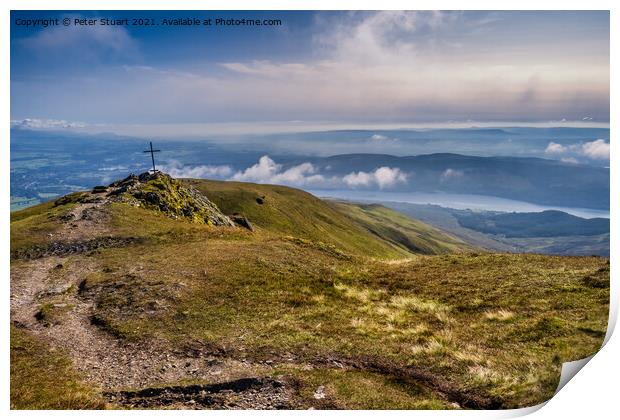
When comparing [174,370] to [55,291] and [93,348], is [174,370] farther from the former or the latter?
[55,291]

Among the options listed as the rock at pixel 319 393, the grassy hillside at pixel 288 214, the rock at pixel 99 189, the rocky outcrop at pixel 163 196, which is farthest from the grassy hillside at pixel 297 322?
the grassy hillside at pixel 288 214

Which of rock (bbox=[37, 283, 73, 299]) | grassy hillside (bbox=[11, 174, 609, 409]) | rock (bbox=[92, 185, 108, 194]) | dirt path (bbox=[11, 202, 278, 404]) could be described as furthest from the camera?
rock (bbox=[92, 185, 108, 194])

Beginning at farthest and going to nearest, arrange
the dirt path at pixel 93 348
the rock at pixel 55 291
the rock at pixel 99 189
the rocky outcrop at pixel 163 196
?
1. the rock at pixel 99 189
2. the rocky outcrop at pixel 163 196
3. the rock at pixel 55 291
4. the dirt path at pixel 93 348

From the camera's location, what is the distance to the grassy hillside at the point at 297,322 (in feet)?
54.1

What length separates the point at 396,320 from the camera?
22953mm

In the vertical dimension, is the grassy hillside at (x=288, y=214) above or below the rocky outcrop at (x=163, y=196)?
below

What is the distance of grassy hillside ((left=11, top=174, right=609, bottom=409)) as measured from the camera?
16500 mm

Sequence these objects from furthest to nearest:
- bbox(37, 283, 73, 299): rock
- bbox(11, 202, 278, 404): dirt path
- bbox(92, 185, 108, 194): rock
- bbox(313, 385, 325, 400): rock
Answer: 1. bbox(92, 185, 108, 194): rock
2. bbox(37, 283, 73, 299): rock
3. bbox(11, 202, 278, 404): dirt path
4. bbox(313, 385, 325, 400): rock

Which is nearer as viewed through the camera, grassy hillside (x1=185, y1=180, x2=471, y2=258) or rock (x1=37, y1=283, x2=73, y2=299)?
rock (x1=37, y1=283, x2=73, y2=299)

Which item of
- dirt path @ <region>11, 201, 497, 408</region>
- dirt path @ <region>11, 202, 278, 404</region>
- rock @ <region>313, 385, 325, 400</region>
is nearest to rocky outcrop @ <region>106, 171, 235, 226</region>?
dirt path @ <region>11, 202, 278, 404</region>

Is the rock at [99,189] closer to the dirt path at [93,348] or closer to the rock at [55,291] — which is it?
the dirt path at [93,348]

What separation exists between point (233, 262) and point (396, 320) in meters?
14.2

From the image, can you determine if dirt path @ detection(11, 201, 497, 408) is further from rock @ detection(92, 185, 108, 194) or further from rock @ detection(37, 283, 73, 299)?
rock @ detection(92, 185, 108, 194)

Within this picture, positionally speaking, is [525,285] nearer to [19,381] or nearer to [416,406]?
[416,406]
